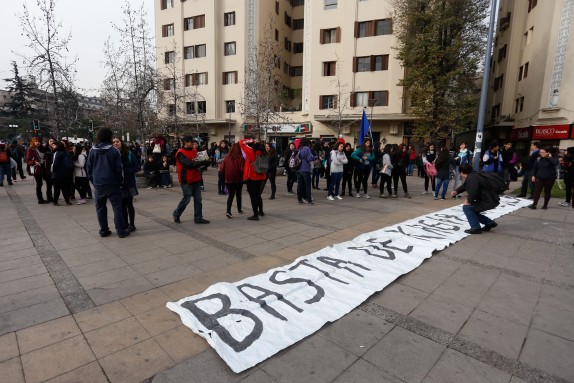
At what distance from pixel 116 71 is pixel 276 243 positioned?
1412 cm

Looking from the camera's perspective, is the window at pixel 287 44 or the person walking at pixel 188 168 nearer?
the person walking at pixel 188 168

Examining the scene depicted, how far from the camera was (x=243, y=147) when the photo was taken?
22.4 feet

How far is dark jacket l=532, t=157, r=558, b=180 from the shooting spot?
8258mm

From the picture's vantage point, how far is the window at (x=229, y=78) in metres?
31.2

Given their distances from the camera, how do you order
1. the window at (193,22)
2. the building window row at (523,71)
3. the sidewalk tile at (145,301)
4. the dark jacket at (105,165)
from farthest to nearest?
1. the window at (193,22)
2. the building window row at (523,71)
3. the dark jacket at (105,165)
4. the sidewalk tile at (145,301)

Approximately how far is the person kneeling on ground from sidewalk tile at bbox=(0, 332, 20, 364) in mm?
6681

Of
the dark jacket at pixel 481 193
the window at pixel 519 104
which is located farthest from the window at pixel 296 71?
the dark jacket at pixel 481 193

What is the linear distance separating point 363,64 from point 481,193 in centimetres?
2334

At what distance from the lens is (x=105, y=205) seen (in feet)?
18.1

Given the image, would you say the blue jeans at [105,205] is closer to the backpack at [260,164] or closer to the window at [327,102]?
the backpack at [260,164]

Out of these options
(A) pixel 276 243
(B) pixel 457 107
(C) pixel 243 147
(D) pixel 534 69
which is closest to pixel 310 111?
(B) pixel 457 107

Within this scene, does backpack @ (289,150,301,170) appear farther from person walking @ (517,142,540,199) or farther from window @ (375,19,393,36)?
window @ (375,19,393,36)

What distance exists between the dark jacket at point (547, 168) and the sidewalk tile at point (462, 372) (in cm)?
809

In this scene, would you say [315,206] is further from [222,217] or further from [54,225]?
[54,225]
